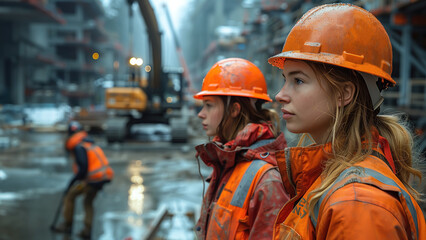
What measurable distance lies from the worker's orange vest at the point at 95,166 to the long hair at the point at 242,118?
459cm

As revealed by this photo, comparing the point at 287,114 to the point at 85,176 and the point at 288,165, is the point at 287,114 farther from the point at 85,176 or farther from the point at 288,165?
the point at 85,176

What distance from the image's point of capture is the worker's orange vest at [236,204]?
6.88ft

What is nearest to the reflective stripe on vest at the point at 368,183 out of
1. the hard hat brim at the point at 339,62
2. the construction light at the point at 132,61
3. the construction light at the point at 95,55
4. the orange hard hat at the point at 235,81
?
the hard hat brim at the point at 339,62

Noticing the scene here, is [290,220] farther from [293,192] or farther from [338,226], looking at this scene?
[338,226]

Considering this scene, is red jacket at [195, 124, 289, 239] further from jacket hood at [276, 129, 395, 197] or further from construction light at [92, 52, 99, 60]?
construction light at [92, 52, 99, 60]

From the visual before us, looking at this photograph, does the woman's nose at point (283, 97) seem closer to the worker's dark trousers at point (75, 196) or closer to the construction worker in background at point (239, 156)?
the construction worker in background at point (239, 156)

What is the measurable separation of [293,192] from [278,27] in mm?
23231

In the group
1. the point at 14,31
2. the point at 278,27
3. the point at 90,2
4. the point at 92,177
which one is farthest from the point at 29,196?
the point at 90,2

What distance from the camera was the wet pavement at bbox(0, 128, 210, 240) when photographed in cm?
676

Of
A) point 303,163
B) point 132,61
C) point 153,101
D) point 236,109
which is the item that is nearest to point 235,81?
point 236,109

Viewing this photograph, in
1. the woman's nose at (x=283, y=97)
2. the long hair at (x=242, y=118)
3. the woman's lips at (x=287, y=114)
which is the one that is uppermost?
the woman's nose at (x=283, y=97)

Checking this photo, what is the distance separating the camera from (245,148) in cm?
228

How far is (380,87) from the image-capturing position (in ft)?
5.02

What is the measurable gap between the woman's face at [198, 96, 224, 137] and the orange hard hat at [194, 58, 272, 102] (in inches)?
1.8
